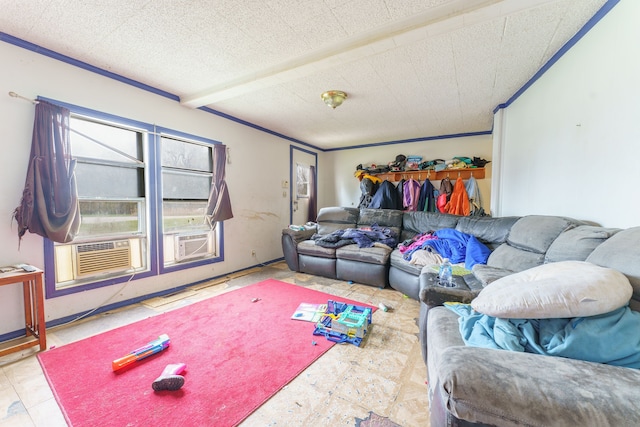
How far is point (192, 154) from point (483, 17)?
3304 millimetres

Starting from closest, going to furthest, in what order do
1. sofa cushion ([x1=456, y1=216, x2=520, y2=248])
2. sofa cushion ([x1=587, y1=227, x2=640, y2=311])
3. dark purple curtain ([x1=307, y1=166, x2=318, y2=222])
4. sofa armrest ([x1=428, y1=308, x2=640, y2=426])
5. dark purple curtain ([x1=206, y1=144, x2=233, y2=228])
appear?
sofa armrest ([x1=428, y1=308, x2=640, y2=426])
sofa cushion ([x1=587, y1=227, x2=640, y2=311])
sofa cushion ([x1=456, y1=216, x2=520, y2=248])
dark purple curtain ([x1=206, y1=144, x2=233, y2=228])
dark purple curtain ([x1=307, y1=166, x2=318, y2=222])

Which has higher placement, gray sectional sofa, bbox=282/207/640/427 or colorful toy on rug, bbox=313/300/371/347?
gray sectional sofa, bbox=282/207/640/427

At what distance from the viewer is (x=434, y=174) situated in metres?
4.64

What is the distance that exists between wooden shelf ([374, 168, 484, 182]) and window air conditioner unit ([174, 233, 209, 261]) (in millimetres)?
3592

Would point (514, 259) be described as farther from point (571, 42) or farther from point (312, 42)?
point (312, 42)

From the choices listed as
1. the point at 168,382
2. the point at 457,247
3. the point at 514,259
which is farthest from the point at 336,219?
the point at 168,382

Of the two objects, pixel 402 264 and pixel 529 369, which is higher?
pixel 529 369

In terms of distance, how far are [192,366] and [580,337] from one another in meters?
2.00

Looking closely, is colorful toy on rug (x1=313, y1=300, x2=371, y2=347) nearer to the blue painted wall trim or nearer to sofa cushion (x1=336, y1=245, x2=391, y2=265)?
sofa cushion (x1=336, y1=245, x2=391, y2=265)

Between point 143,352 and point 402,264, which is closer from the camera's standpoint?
point 143,352

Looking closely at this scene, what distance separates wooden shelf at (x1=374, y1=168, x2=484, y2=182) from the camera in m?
4.38

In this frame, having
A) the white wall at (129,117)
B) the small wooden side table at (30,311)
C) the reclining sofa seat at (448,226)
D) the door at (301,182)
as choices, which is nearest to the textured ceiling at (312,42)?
the white wall at (129,117)

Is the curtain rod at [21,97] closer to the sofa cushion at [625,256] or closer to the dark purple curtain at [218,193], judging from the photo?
the dark purple curtain at [218,193]

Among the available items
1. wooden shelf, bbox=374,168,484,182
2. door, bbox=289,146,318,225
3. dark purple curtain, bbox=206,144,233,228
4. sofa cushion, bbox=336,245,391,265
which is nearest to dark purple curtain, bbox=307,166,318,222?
door, bbox=289,146,318,225
